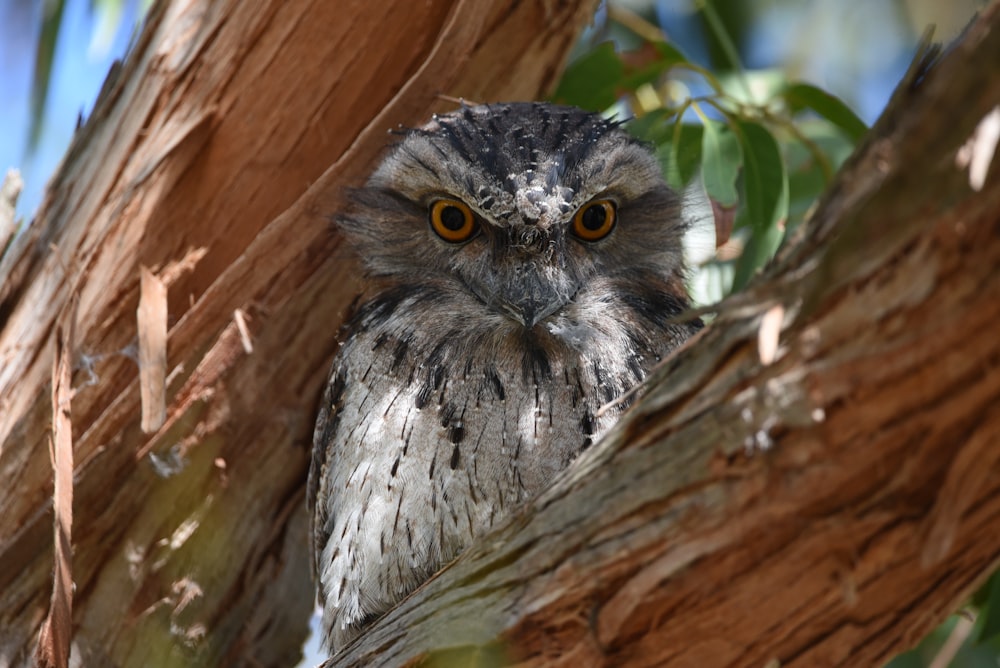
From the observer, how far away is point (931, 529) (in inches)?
42.7

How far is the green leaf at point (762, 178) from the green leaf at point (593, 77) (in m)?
0.40

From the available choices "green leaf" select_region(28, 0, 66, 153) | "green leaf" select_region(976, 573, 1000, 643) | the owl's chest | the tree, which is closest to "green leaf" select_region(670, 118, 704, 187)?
the owl's chest

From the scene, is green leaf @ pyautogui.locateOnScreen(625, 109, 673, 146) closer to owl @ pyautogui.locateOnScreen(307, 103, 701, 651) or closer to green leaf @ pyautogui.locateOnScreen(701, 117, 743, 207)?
green leaf @ pyautogui.locateOnScreen(701, 117, 743, 207)

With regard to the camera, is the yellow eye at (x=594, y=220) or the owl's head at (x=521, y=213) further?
the yellow eye at (x=594, y=220)

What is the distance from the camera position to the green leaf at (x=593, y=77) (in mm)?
2812

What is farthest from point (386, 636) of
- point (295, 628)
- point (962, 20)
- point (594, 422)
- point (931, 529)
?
point (962, 20)

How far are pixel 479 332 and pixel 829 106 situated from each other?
4.35ft

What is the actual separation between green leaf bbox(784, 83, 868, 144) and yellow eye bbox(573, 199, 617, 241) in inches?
35.1

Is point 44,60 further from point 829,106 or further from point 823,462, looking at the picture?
point 823,462

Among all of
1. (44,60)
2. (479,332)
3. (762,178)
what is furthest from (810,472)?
(44,60)

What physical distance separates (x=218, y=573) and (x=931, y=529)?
1.83 m

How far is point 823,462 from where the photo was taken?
3.56 feet

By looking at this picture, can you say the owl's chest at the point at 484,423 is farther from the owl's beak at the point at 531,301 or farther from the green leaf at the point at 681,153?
the green leaf at the point at 681,153

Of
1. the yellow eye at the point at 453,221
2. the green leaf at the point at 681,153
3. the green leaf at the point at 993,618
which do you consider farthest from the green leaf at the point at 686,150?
the green leaf at the point at 993,618
